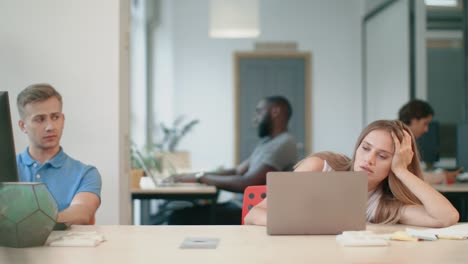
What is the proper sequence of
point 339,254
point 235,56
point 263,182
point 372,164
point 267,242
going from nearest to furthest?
point 339,254 < point 267,242 < point 372,164 < point 263,182 < point 235,56

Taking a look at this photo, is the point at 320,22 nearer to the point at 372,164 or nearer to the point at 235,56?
the point at 235,56

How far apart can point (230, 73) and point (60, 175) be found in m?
7.19

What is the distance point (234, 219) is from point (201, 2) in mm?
5609

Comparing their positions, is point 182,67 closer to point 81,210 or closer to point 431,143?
point 431,143

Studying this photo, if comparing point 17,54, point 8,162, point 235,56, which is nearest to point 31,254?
point 8,162

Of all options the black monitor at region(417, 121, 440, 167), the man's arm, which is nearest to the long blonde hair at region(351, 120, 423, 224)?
the man's arm

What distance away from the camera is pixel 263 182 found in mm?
5066

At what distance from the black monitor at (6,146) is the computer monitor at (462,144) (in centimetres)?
351

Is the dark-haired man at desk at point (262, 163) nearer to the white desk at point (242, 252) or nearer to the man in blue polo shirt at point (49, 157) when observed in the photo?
the man in blue polo shirt at point (49, 157)

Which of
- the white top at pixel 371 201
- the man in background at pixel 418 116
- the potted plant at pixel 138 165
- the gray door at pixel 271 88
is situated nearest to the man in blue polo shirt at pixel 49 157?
the white top at pixel 371 201

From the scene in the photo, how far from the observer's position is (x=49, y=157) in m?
3.12

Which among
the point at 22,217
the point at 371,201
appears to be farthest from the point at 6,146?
the point at 371,201

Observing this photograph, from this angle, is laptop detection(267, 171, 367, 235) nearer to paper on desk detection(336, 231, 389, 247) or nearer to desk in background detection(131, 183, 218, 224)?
paper on desk detection(336, 231, 389, 247)

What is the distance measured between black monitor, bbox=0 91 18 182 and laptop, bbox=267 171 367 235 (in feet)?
2.67
